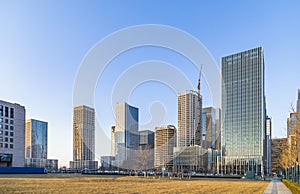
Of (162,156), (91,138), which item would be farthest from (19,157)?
(162,156)

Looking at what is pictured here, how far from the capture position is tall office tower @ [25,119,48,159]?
18425 centimetres

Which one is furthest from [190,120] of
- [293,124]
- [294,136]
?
[293,124]

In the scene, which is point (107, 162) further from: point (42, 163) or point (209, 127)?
point (209, 127)

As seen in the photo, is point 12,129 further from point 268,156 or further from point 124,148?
point 268,156

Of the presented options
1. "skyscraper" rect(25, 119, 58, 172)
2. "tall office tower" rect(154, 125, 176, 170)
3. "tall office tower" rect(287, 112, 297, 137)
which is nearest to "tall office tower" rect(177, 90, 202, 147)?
"tall office tower" rect(154, 125, 176, 170)

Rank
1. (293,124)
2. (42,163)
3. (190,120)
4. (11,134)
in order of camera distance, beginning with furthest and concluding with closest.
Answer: (42,163)
(190,120)
(11,134)
(293,124)

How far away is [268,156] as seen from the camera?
156625mm

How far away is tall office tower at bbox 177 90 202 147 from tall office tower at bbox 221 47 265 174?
65.5 ft

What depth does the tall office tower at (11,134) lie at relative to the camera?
96.1m

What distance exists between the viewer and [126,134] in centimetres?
9150

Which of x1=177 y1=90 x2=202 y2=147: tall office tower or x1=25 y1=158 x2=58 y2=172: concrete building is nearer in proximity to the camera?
x1=177 y1=90 x2=202 y2=147: tall office tower

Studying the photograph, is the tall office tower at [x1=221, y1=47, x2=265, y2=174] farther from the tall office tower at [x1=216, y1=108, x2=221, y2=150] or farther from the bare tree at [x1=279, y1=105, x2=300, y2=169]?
the bare tree at [x1=279, y1=105, x2=300, y2=169]

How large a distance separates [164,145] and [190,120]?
14.9m

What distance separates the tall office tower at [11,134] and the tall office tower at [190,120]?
54.8m
